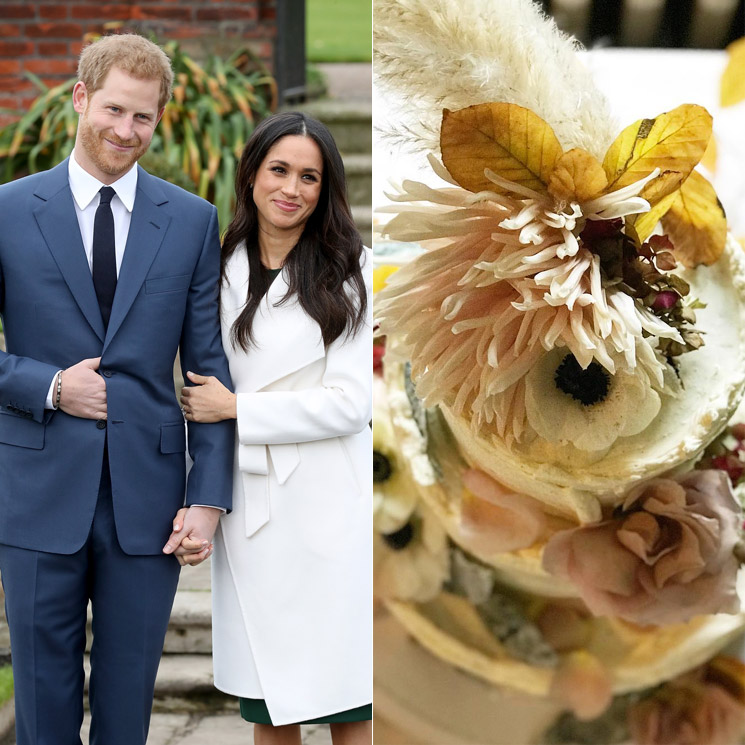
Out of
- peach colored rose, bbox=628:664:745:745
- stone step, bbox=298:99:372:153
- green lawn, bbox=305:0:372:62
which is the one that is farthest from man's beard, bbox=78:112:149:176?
green lawn, bbox=305:0:372:62

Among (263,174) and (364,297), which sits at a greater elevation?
(263,174)

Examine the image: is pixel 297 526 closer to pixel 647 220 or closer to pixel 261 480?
pixel 261 480

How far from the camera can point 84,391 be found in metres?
1.53

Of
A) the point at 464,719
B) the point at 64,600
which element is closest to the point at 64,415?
the point at 64,600

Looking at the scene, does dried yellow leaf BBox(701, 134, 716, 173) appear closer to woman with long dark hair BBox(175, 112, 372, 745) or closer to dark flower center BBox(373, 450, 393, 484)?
dark flower center BBox(373, 450, 393, 484)

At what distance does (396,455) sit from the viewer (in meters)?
1.17

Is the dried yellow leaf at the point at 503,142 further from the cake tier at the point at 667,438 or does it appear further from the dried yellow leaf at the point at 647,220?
the cake tier at the point at 667,438

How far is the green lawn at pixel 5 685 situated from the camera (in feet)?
7.68

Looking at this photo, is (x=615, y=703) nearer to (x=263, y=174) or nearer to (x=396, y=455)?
(x=396, y=455)

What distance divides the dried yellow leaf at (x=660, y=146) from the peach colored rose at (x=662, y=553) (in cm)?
32

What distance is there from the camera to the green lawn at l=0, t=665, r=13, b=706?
7.68 feet

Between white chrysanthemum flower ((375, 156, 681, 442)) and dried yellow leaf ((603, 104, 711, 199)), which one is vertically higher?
dried yellow leaf ((603, 104, 711, 199))

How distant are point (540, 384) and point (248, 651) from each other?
2.88ft

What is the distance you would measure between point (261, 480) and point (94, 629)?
1.15ft
